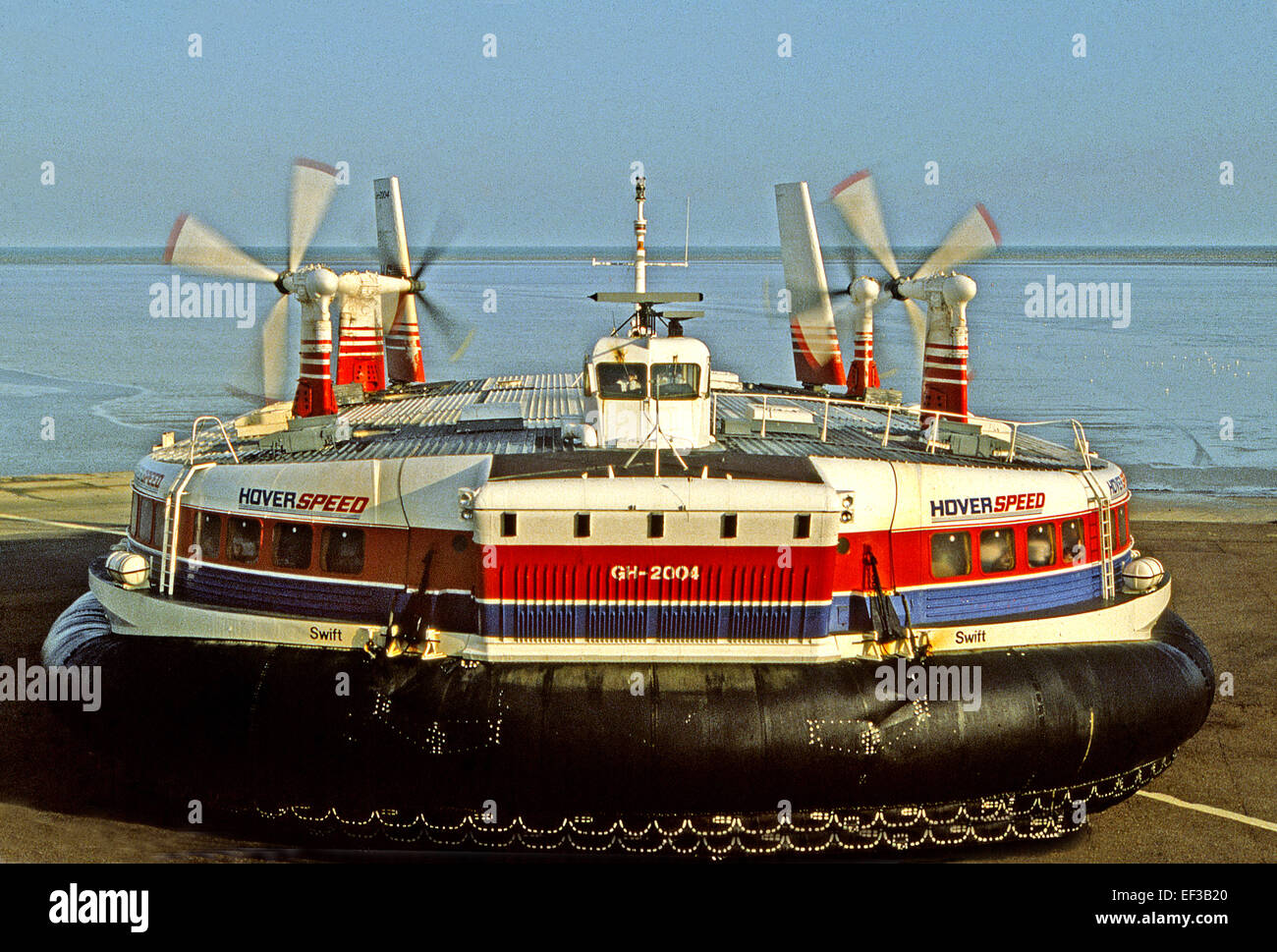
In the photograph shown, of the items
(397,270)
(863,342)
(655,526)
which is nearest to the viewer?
(655,526)

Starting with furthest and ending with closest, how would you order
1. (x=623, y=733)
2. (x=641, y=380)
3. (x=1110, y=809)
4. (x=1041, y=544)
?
(x=641, y=380), (x=1041, y=544), (x=1110, y=809), (x=623, y=733)

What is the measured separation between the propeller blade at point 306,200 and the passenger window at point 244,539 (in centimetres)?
454

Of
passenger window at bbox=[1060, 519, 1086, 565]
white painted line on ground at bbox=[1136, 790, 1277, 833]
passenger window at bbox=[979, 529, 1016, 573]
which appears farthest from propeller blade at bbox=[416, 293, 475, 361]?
white painted line on ground at bbox=[1136, 790, 1277, 833]

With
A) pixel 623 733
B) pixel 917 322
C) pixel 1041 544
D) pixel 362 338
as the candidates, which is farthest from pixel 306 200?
pixel 1041 544

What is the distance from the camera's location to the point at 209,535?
952cm

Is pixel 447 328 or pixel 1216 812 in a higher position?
pixel 447 328

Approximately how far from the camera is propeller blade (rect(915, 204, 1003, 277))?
12.7m

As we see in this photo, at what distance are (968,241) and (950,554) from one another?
5065 millimetres

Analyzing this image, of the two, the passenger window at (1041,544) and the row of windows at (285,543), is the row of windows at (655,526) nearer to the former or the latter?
the row of windows at (285,543)

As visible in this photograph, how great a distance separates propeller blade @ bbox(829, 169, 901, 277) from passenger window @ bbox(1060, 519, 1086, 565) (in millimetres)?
5000

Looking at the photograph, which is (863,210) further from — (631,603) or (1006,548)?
(631,603)

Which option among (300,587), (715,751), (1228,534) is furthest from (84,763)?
(1228,534)

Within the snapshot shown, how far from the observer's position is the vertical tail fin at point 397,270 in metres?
17.0

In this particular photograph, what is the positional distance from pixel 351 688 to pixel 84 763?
3.02m
